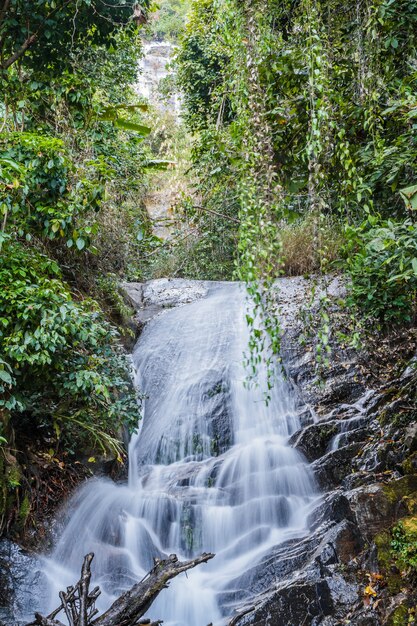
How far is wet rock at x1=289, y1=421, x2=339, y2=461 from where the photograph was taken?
19.1ft

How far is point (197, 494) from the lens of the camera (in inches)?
224

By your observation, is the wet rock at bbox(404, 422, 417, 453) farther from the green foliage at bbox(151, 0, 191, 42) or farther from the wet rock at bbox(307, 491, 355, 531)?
the green foliage at bbox(151, 0, 191, 42)

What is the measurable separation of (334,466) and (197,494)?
58.0 inches

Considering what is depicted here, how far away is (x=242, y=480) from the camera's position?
5.88 m

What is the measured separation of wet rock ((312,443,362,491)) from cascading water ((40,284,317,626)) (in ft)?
0.47

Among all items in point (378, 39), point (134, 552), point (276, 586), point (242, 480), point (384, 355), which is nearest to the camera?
point (378, 39)

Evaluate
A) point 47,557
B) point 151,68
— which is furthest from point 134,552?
point 151,68

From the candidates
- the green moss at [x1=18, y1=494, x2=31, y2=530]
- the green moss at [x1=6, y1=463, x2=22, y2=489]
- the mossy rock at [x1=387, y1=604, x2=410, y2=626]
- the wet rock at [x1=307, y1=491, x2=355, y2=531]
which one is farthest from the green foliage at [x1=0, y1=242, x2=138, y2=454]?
the mossy rock at [x1=387, y1=604, x2=410, y2=626]

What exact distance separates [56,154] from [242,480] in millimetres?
3843

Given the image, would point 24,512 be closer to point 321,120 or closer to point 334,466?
point 334,466

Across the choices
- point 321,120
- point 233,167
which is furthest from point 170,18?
point 321,120

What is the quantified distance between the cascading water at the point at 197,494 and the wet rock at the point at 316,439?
4.0 inches

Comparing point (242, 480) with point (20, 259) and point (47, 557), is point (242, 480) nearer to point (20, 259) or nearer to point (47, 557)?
point (47, 557)

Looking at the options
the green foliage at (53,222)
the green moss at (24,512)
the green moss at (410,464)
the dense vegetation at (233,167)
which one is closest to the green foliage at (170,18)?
the dense vegetation at (233,167)
